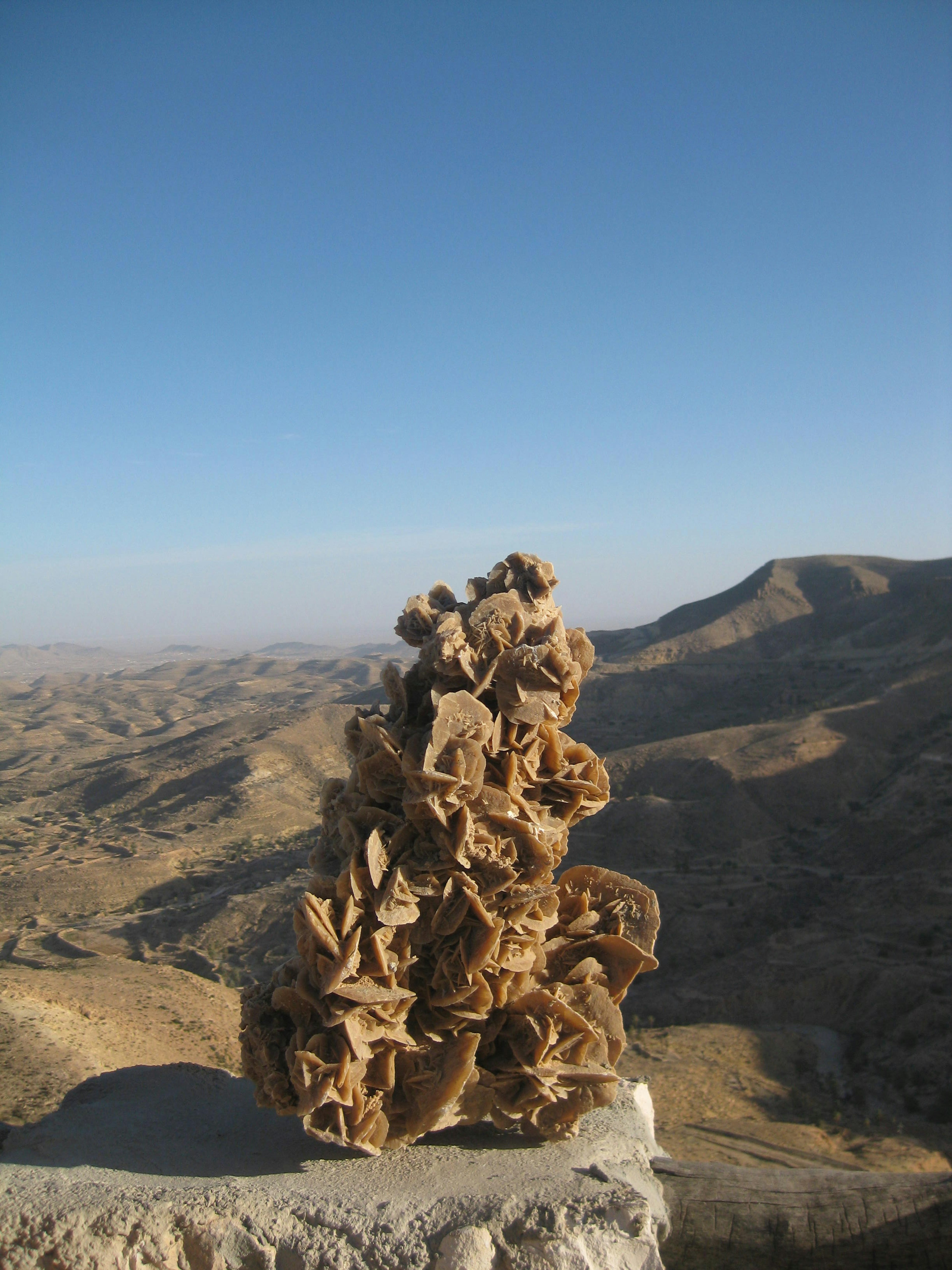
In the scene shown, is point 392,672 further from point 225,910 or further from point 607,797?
point 225,910

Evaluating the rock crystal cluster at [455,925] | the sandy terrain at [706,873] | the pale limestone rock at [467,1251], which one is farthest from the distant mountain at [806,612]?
the pale limestone rock at [467,1251]

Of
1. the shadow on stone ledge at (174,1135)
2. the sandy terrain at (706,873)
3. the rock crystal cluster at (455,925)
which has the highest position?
the rock crystal cluster at (455,925)

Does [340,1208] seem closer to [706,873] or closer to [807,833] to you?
[706,873]

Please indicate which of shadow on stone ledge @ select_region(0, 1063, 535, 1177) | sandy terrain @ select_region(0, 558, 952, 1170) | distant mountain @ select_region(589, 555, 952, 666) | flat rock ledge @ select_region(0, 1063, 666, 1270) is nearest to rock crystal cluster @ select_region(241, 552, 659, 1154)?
flat rock ledge @ select_region(0, 1063, 666, 1270)

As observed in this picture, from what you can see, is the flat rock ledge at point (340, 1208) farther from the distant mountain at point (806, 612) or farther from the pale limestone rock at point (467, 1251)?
the distant mountain at point (806, 612)

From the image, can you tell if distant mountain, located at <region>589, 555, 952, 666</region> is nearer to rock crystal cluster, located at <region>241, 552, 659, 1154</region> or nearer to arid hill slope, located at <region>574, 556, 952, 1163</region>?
arid hill slope, located at <region>574, 556, 952, 1163</region>
